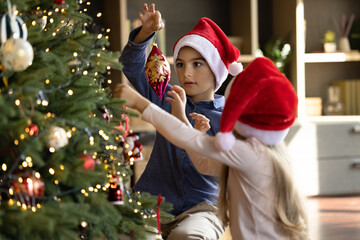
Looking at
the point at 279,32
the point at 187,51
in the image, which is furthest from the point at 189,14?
the point at 187,51

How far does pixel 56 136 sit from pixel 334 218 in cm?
218

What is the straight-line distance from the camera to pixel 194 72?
1886 mm

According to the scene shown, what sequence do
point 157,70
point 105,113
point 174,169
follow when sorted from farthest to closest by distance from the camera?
point 174,169 → point 157,70 → point 105,113

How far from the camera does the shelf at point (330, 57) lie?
3643 millimetres

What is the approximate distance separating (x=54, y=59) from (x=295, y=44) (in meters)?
2.63

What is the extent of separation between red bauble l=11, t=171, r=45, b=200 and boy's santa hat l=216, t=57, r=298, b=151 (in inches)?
16.7

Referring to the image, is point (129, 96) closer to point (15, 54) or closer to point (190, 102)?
point (15, 54)

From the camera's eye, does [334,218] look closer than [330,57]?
Yes

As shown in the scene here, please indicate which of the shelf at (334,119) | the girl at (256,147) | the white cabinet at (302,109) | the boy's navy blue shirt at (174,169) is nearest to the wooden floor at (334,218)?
the white cabinet at (302,109)

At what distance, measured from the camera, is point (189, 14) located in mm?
3842

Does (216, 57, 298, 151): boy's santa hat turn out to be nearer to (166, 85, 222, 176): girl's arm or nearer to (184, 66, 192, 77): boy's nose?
(166, 85, 222, 176): girl's arm

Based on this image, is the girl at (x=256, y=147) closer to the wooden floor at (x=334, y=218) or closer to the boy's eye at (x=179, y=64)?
the boy's eye at (x=179, y=64)

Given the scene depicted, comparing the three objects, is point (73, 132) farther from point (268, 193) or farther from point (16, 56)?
point (268, 193)

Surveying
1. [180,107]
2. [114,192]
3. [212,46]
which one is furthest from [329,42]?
[114,192]
